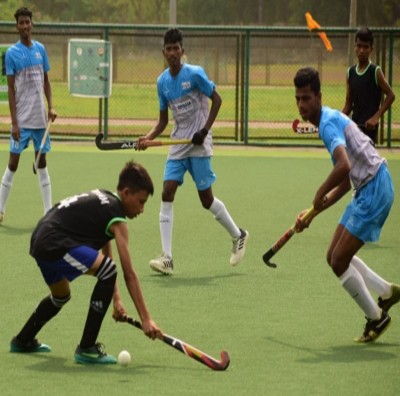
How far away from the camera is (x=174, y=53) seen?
1045 cm

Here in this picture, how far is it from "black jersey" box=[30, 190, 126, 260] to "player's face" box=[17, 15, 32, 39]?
230 inches

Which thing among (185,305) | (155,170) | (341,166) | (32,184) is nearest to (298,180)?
(155,170)

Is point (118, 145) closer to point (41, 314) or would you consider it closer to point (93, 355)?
point (41, 314)

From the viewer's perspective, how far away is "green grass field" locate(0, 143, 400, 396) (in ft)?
23.2

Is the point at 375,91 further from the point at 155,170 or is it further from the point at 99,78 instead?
the point at 99,78

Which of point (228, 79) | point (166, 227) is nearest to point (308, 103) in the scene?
point (166, 227)

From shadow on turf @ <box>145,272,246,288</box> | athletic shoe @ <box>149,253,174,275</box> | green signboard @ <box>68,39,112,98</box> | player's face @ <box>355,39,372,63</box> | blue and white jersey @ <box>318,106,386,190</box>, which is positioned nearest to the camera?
blue and white jersey @ <box>318,106,386,190</box>

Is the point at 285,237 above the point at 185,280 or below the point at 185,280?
above

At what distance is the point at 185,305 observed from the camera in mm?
9133

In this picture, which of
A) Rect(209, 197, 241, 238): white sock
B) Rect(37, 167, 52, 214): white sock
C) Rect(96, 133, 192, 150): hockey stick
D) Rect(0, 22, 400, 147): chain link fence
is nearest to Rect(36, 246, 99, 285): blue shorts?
Rect(96, 133, 192, 150): hockey stick

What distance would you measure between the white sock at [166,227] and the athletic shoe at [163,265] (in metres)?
0.09

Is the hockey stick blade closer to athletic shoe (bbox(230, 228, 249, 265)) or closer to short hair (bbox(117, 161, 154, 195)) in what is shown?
athletic shoe (bbox(230, 228, 249, 265))

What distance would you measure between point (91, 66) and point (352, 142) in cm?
1440

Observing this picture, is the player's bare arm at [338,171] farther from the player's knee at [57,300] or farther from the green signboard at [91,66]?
the green signboard at [91,66]
